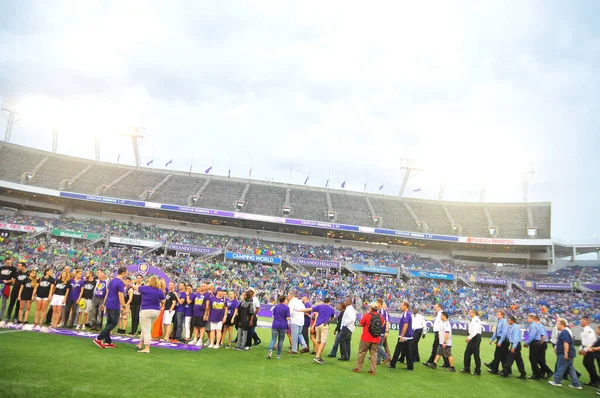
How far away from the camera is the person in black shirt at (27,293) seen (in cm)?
1039

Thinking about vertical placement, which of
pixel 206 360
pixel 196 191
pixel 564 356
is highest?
pixel 196 191

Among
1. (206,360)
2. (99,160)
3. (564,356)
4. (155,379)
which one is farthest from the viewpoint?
(99,160)

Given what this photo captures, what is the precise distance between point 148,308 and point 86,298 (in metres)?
3.88

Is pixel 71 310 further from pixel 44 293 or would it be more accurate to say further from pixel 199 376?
pixel 199 376

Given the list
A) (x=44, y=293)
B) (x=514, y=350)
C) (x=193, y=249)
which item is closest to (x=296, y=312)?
(x=514, y=350)

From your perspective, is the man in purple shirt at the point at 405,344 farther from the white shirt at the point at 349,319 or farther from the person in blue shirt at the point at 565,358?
Answer: the person in blue shirt at the point at 565,358

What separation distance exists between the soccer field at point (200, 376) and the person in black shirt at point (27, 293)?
1.85m

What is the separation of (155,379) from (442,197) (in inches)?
2230

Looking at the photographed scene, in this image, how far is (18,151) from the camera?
49.1m

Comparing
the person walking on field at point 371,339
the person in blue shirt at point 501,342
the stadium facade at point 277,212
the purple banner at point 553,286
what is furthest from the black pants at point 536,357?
the purple banner at point 553,286

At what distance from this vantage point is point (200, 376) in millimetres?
6695

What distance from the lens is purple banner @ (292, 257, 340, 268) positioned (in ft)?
134

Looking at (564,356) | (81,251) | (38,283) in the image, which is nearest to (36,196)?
(81,251)

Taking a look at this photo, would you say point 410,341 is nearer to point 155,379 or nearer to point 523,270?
point 155,379
